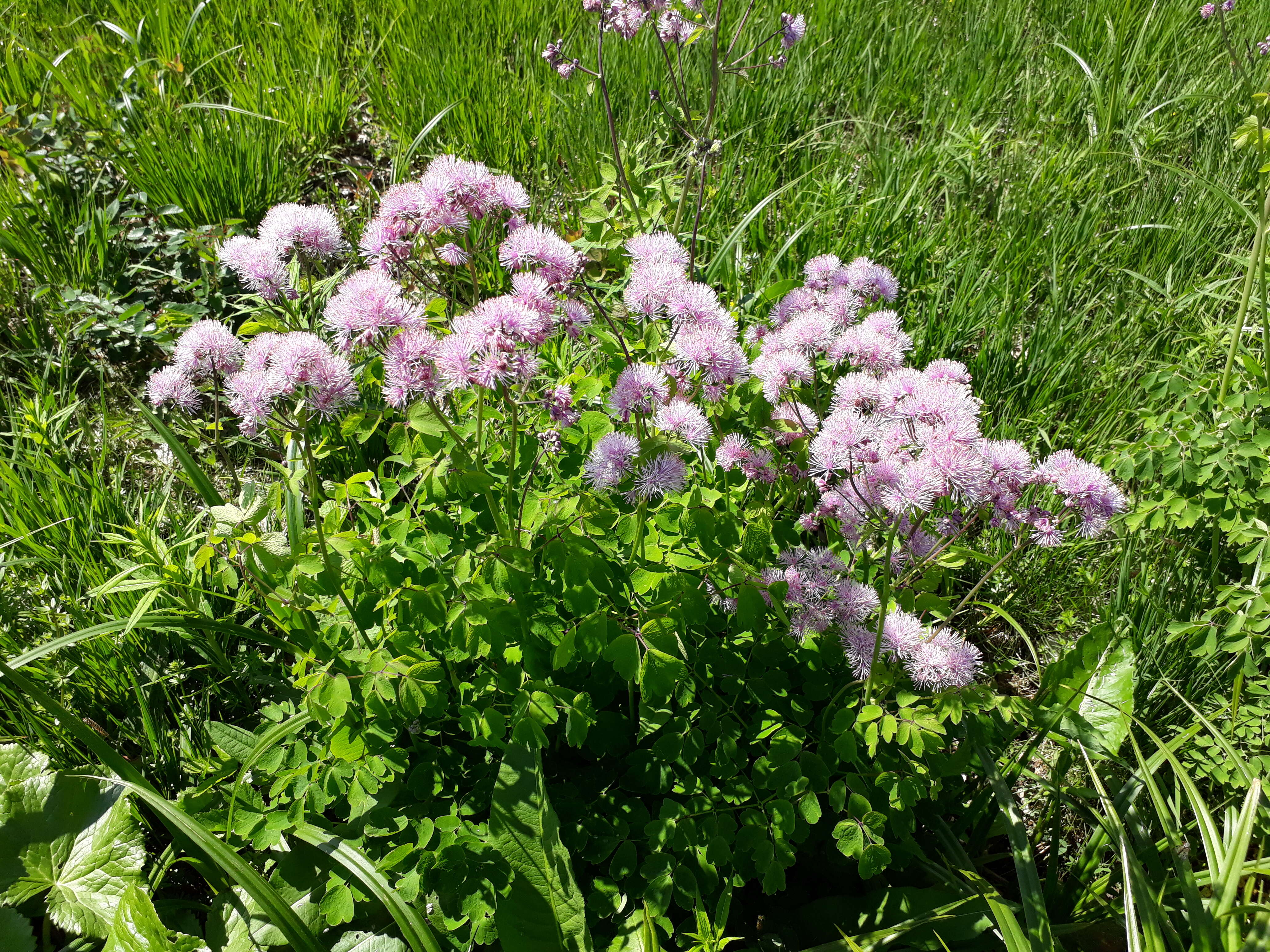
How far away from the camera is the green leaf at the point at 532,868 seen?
1390mm

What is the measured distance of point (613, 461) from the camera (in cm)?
137

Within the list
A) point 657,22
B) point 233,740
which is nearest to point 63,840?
point 233,740

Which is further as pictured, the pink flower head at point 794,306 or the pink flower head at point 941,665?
the pink flower head at point 794,306

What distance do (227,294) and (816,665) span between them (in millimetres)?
2289

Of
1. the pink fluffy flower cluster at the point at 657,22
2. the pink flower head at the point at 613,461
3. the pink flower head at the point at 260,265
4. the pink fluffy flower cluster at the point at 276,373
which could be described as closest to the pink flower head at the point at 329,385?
the pink fluffy flower cluster at the point at 276,373

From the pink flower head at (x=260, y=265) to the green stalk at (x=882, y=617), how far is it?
118 centimetres

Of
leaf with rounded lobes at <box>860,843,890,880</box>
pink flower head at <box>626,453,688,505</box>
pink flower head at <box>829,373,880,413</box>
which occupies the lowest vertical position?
leaf with rounded lobes at <box>860,843,890,880</box>

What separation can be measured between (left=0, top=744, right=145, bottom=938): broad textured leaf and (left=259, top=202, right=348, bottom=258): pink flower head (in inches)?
42.9

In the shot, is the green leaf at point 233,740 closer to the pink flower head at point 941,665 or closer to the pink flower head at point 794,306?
the pink flower head at point 941,665

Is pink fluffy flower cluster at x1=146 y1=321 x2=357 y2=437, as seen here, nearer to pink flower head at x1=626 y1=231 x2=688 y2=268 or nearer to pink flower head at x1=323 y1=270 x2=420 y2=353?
pink flower head at x1=323 y1=270 x2=420 y2=353

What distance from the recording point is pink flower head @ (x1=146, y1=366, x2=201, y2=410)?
159 centimetres

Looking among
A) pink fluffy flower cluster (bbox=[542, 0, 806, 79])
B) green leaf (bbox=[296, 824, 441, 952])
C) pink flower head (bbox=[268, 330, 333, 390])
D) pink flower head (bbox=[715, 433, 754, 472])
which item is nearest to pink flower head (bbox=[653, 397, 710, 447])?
pink flower head (bbox=[715, 433, 754, 472])

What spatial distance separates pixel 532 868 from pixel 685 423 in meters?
0.79

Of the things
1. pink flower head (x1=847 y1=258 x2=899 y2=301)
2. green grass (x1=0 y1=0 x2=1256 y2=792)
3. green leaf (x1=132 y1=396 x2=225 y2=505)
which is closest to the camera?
green leaf (x1=132 y1=396 x2=225 y2=505)
